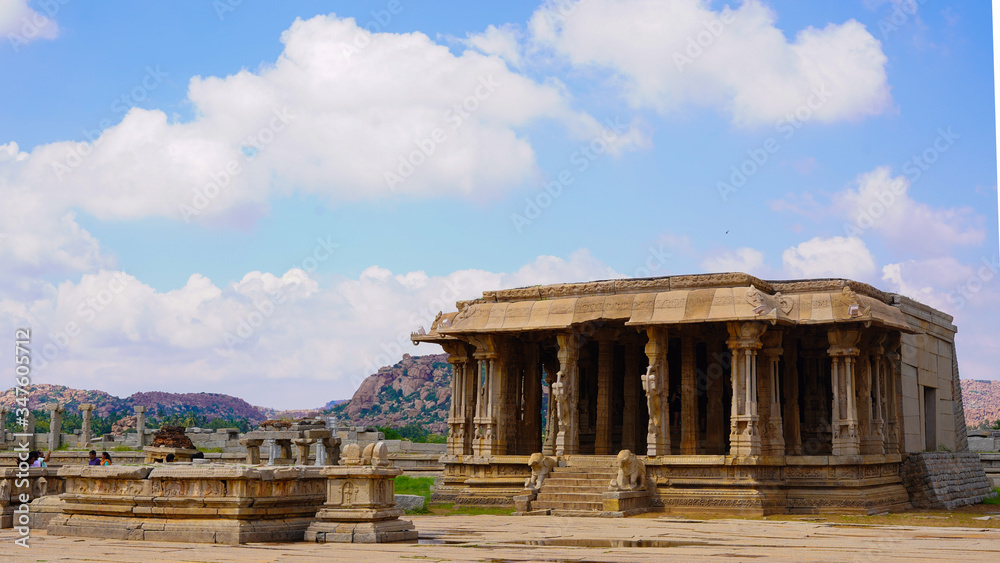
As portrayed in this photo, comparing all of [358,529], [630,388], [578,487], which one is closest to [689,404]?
[630,388]

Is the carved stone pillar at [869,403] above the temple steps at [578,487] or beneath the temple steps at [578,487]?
above

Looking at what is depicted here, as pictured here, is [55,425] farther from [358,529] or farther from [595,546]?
[595,546]

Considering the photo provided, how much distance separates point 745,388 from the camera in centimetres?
2308

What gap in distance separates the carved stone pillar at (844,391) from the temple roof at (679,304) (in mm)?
781

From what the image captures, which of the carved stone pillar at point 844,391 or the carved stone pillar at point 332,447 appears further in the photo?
the carved stone pillar at point 844,391

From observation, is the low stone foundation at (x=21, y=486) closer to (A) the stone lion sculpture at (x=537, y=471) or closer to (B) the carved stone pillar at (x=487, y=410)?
(A) the stone lion sculpture at (x=537, y=471)

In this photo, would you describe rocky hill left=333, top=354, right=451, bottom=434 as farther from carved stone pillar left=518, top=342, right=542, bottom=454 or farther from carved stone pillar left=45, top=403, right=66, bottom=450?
carved stone pillar left=518, top=342, right=542, bottom=454

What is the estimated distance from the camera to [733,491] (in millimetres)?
22594

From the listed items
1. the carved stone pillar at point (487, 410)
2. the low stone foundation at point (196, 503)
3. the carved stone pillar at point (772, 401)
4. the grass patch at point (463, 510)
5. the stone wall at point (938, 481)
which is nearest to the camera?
the low stone foundation at point (196, 503)

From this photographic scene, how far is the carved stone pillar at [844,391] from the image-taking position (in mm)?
23047

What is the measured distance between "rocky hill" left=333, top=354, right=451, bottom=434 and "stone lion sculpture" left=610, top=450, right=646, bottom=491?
82.7m

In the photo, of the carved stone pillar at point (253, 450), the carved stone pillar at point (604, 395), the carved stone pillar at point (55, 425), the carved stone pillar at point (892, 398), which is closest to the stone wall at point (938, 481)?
the carved stone pillar at point (892, 398)

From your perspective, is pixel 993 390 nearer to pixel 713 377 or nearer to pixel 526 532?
pixel 713 377

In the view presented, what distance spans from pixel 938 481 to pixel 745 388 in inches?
236
